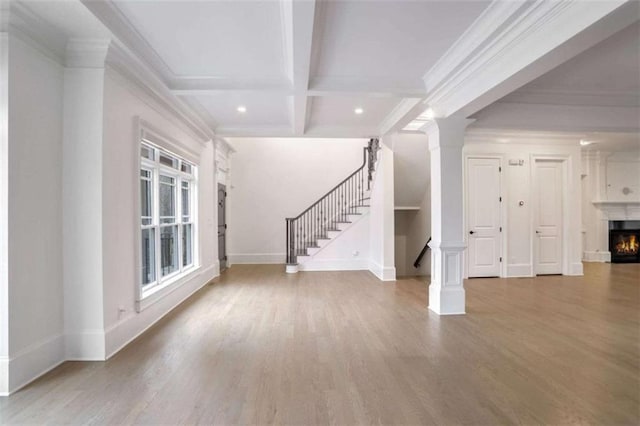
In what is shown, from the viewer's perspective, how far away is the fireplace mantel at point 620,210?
8.27 meters

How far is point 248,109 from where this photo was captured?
4.83m

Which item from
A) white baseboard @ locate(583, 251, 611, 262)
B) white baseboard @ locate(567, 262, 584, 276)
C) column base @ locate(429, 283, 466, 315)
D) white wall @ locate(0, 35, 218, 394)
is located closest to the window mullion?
white wall @ locate(0, 35, 218, 394)

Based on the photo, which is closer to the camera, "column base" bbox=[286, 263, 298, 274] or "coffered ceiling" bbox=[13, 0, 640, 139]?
"coffered ceiling" bbox=[13, 0, 640, 139]

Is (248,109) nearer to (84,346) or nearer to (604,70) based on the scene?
(84,346)

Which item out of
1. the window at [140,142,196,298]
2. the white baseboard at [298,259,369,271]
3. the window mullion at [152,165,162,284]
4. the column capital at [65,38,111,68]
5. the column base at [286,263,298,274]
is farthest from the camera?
the white baseboard at [298,259,369,271]

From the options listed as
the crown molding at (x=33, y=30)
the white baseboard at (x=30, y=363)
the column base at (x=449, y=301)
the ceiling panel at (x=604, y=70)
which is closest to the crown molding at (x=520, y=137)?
the ceiling panel at (x=604, y=70)

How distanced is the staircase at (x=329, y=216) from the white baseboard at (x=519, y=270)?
3286mm

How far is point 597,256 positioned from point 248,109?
9.74 meters

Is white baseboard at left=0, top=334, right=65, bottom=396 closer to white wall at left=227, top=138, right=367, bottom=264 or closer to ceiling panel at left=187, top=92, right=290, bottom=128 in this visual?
ceiling panel at left=187, top=92, right=290, bottom=128

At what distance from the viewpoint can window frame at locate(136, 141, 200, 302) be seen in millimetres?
3504

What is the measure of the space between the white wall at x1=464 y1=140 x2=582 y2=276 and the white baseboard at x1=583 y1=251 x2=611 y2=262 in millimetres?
2544

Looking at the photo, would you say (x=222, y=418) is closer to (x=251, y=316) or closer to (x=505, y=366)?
(x=251, y=316)

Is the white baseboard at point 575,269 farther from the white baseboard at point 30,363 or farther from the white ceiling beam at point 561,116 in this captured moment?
the white baseboard at point 30,363

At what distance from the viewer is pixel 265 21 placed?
2.56 meters
